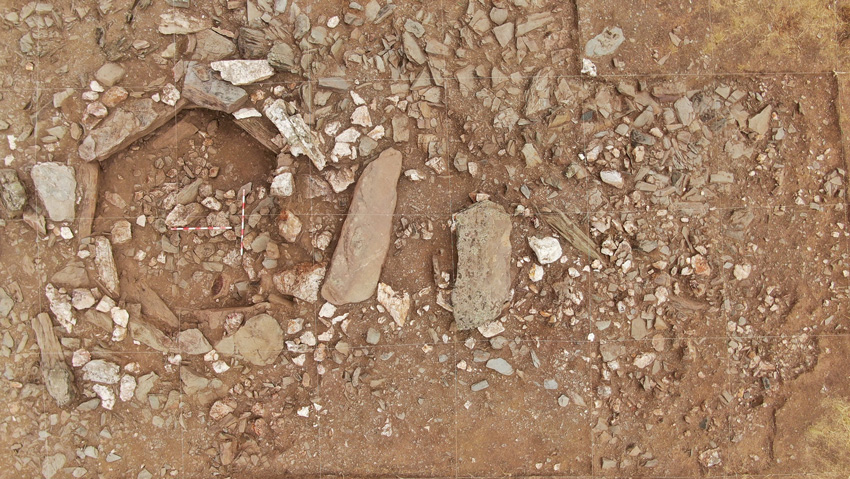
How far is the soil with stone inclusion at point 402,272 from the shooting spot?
304 centimetres

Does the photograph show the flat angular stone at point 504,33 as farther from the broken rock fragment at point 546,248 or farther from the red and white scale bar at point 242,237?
the red and white scale bar at point 242,237

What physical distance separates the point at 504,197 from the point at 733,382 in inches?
78.0

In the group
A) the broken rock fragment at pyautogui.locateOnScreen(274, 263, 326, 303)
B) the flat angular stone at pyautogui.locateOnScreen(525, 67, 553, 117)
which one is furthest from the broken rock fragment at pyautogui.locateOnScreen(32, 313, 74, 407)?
the flat angular stone at pyautogui.locateOnScreen(525, 67, 553, 117)

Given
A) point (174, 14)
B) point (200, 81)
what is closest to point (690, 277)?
point (200, 81)

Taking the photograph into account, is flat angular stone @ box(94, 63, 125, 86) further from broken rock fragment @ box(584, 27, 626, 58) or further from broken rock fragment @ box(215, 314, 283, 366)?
broken rock fragment @ box(584, 27, 626, 58)

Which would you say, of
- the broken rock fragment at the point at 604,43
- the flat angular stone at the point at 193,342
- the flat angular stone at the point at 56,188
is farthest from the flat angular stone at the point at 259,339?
the broken rock fragment at the point at 604,43

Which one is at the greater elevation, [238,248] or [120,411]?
[238,248]

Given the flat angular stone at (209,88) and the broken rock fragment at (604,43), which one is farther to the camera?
the broken rock fragment at (604,43)

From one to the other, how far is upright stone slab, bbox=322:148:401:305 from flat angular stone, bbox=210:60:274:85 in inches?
36.0

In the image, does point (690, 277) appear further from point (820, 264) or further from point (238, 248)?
point (238, 248)

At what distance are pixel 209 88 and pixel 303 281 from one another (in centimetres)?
138

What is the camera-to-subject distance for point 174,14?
3.04 metres

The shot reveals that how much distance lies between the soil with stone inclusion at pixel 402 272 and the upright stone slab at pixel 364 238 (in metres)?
0.10

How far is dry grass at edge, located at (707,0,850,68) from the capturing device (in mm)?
3199
